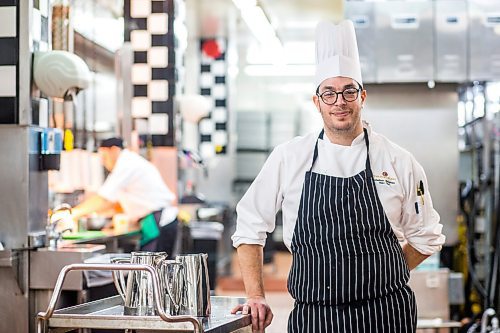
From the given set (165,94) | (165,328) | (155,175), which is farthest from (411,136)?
(165,328)

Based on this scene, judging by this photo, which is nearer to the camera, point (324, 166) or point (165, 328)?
point (165, 328)

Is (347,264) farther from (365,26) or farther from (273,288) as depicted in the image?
(273,288)

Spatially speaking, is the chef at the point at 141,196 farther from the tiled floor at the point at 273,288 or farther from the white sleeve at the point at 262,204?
the white sleeve at the point at 262,204

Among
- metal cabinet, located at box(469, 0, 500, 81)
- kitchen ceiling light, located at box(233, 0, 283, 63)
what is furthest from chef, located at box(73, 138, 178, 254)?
kitchen ceiling light, located at box(233, 0, 283, 63)

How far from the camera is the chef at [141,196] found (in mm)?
6551

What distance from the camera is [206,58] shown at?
1290cm

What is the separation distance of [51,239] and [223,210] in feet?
22.7

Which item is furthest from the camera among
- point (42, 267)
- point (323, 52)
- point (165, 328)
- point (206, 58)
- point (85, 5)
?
point (206, 58)

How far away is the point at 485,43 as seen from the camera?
20.4ft

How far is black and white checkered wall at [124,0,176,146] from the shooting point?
8180 mm

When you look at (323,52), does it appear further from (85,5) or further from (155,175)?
(85,5)

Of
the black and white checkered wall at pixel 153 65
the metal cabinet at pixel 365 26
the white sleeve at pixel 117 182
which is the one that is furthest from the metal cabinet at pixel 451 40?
the black and white checkered wall at pixel 153 65

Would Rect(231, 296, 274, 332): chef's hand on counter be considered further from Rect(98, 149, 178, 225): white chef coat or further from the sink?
Rect(98, 149, 178, 225): white chef coat

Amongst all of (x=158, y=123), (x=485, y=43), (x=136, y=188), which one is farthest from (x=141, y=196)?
(x=485, y=43)
